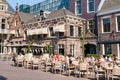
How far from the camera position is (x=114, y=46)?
27.1m

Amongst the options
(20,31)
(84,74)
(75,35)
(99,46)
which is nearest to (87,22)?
(75,35)

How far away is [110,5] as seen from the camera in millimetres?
28734

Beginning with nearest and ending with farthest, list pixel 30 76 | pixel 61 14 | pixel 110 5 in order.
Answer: pixel 30 76, pixel 110 5, pixel 61 14

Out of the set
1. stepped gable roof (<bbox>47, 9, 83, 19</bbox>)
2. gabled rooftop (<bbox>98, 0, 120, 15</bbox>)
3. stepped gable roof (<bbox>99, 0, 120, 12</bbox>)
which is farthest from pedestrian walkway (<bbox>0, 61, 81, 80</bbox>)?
stepped gable roof (<bbox>47, 9, 83, 19</bbox>)

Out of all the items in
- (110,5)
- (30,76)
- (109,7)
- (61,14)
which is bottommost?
(30,76)

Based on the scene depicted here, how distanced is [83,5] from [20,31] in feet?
40.8

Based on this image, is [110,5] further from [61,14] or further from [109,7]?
[61,14]

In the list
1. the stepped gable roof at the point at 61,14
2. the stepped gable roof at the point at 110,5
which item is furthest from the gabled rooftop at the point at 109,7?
the stepped gable roof at the point at 61,14

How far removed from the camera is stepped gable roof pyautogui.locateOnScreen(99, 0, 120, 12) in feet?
90.8

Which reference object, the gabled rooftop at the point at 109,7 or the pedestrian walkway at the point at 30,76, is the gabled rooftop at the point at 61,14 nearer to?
the gabled rooftop at the point at 109,7

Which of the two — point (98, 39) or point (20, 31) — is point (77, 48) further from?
point (20, 31)

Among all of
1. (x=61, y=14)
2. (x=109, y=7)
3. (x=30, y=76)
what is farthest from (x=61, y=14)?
(x=30, y=76)

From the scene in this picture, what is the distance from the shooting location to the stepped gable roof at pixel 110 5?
27.7m

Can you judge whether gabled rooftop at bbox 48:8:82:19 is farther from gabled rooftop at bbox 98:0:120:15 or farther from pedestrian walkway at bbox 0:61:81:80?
pedestrian walkway at bbox 0:61:81:80
